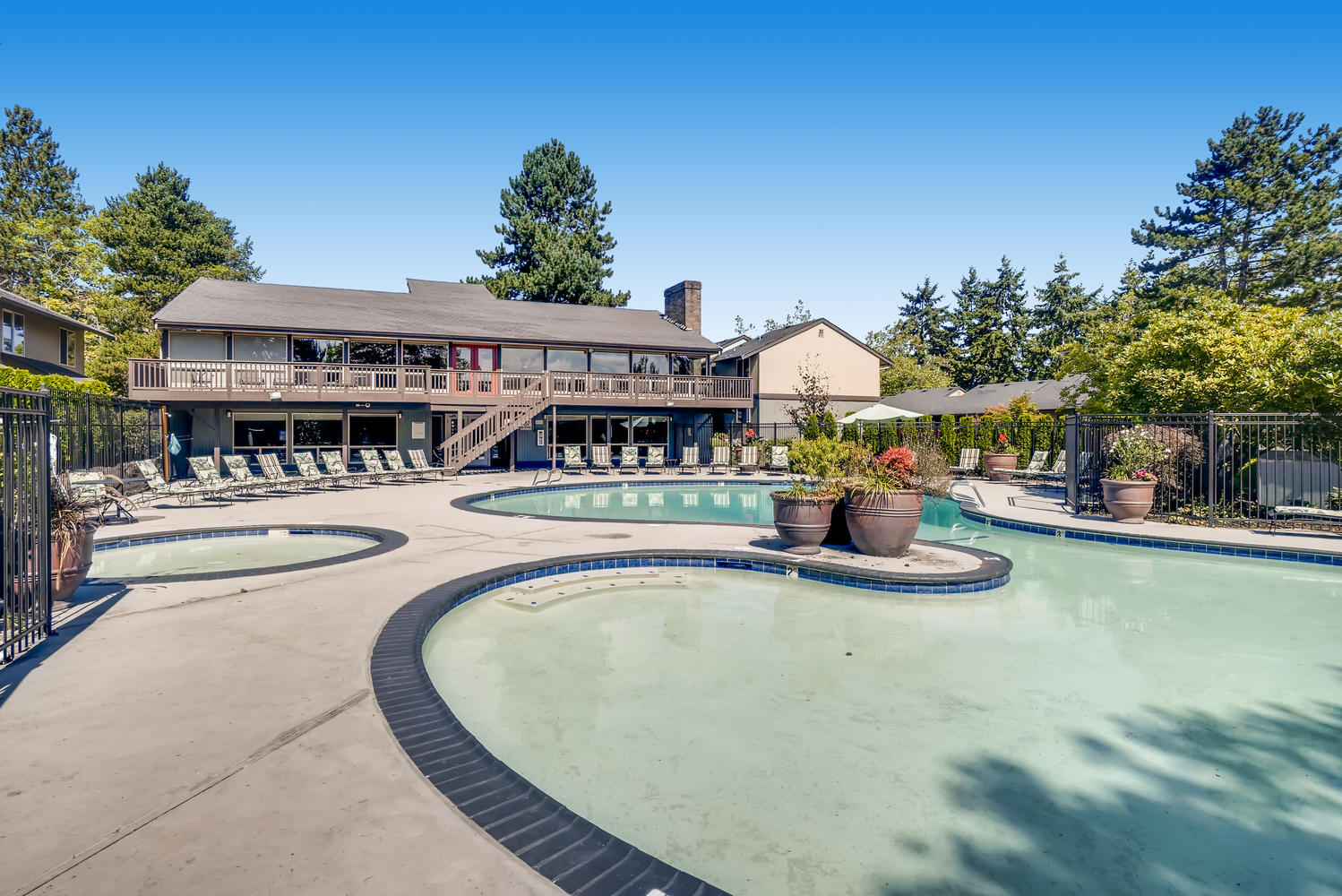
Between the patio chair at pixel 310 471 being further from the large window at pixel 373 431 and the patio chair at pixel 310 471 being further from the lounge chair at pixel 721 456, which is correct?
the lounge chair at pixel 721 456

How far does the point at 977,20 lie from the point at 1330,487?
11.9m

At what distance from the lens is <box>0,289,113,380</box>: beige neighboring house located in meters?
22.3

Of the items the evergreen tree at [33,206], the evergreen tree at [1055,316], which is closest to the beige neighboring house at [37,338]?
the evergreen tree at [33,206]

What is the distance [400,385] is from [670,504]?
10.7 metres

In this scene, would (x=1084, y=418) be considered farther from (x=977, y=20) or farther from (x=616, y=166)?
(x=616, y=166)

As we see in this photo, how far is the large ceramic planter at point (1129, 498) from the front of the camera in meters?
11.1

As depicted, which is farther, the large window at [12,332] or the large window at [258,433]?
the large window at [12,332]

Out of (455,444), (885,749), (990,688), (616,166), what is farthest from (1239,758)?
(616,166)

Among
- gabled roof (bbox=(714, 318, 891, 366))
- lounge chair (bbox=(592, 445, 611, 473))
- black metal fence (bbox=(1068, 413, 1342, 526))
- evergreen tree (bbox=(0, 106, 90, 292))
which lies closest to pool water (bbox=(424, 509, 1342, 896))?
black metal fence (bbox=(1068, 413, 1342, 526))

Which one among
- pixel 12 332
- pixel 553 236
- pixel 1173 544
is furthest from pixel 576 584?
pixel 553 236

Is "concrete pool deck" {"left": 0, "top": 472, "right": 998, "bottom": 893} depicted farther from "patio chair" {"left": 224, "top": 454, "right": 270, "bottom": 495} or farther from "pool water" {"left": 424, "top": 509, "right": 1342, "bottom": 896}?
"patio chair" {"left": 224, "top": 454, "right": 270, "bottom": 495}

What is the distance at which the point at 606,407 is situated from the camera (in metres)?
24.9

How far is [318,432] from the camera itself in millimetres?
22250

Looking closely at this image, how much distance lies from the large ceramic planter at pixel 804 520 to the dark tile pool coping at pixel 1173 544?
4884mm
